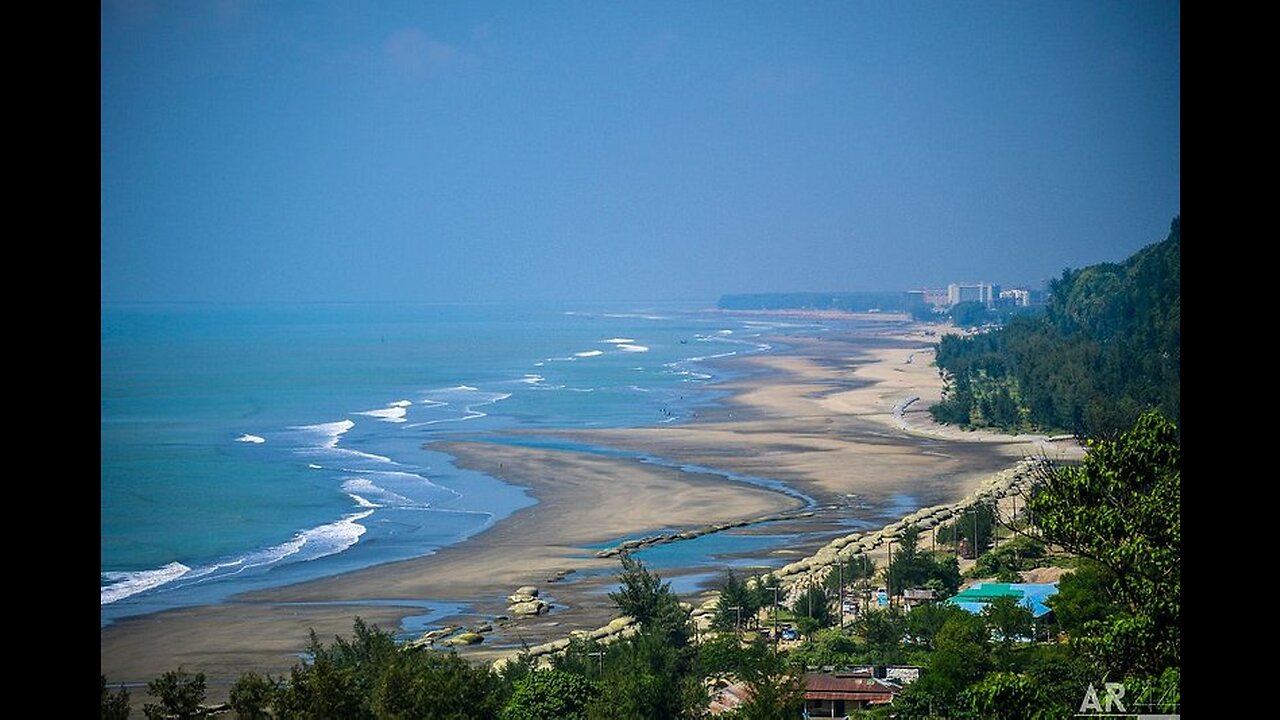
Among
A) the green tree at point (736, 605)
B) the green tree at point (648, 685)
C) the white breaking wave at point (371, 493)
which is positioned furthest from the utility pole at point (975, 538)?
the white breaking wave at point (371, 493)

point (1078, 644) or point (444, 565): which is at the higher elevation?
point (1078, 644)

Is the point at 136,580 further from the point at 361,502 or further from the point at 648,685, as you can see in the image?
the point at 648,685

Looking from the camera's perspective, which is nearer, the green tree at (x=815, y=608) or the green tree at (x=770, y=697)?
the green tree at (x=770, y=697)

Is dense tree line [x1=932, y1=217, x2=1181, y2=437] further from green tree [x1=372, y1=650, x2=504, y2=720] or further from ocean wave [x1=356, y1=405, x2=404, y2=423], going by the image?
green tree [x1=372, y1=650, x2=504, y2=720]

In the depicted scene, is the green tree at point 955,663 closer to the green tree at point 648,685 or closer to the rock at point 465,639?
the green tree at point 648,685

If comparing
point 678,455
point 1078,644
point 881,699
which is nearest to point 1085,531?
point 1078,644
